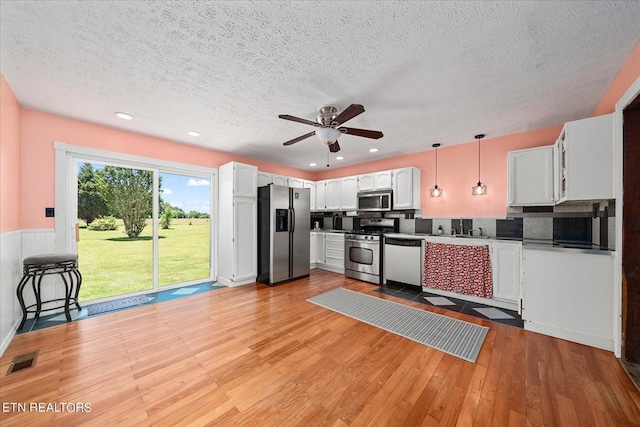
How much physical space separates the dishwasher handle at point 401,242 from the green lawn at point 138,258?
138 inches

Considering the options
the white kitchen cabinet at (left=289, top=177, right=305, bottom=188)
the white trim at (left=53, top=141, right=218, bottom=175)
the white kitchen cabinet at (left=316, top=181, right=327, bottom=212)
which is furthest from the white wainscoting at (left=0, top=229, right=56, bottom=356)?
the white kitchen cabinet at (left=316, top=181, right=327, bottom=212)

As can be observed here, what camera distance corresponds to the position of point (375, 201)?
4.86 m

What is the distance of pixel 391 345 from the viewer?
89.7 inches

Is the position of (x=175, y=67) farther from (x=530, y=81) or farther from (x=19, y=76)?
(x=530, y=81)

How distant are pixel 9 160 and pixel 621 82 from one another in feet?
19.6

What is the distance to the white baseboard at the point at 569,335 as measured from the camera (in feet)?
7.16

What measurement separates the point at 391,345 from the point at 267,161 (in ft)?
14.6

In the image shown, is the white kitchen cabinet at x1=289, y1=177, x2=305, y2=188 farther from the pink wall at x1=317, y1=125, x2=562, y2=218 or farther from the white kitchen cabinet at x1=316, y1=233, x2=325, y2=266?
the pink wall at x1=317, y1=125, x2=562, y2=218

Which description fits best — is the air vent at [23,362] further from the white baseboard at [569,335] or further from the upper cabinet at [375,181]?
the upper cabinet at [375,181]

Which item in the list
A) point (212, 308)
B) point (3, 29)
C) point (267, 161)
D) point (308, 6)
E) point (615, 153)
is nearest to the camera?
point (308, 6)

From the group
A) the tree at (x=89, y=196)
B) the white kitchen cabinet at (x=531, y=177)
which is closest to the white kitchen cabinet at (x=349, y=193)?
the white kitchen cabinet at (x=531, y=177)

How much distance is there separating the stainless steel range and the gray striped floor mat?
0.85m

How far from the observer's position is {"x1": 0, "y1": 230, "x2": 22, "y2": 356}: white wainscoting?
2.15m

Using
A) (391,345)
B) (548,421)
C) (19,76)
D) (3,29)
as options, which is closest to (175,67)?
(3,29)
